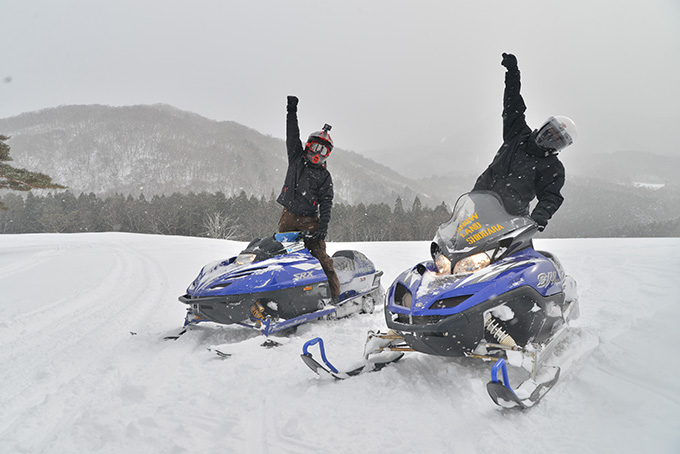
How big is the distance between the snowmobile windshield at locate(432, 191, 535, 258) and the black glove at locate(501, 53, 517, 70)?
1595mm

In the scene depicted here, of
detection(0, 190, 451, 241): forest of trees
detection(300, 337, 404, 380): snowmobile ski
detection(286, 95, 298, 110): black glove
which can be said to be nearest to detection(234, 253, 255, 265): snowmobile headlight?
detection(300, 337, 404, 380): snowmobile ski

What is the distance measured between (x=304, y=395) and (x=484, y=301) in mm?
1298

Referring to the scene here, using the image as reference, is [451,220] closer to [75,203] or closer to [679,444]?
[679,444]

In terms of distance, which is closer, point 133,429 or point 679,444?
point 679,444

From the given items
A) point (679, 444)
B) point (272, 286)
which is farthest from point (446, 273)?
point (272, 286)

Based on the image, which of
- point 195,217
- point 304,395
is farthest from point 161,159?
point 304,395

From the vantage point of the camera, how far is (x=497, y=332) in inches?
99.6

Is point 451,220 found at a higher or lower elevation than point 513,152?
lower

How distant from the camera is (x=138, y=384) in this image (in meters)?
2.55

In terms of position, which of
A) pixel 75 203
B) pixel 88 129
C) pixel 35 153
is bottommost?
pixel 75 203

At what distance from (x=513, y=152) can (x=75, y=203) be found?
72695 millimetres

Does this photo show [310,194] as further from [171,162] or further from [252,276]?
[171,162]

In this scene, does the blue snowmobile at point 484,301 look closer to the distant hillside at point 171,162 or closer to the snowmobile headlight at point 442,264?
the snowmobile headlight at point 442,264

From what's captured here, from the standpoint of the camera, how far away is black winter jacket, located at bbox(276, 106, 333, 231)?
4223mm
